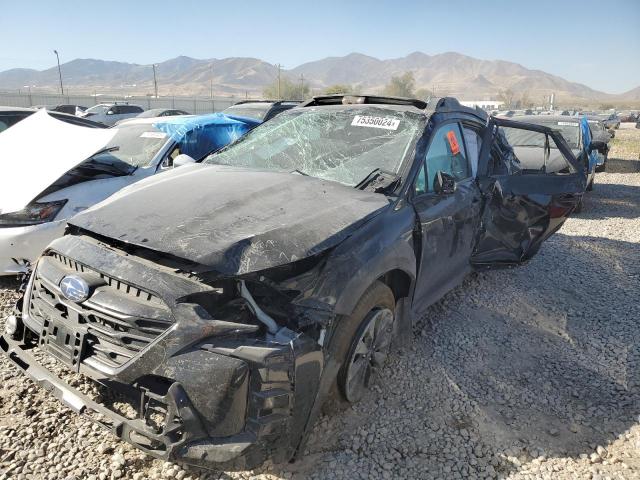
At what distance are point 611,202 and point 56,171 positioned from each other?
9.85 metres

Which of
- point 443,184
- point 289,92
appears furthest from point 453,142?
point 289,92

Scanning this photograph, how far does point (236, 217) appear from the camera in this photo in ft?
8.07

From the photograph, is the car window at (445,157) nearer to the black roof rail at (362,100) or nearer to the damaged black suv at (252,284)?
the damaged black suv at (252,284)

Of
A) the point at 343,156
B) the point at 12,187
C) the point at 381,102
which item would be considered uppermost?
the point at 381,102

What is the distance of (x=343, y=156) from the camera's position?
3.36 metres

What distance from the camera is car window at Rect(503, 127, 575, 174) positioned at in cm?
536

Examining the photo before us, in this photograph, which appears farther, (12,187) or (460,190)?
(12,187)

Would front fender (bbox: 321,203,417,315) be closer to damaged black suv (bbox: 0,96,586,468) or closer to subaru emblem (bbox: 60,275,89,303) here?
damaged black suv (bbox: 0,96,586,468)

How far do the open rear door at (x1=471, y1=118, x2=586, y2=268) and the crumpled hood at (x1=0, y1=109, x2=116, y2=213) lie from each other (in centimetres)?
351

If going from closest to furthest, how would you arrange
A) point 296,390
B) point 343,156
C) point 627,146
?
1. point 296,390
2. point 343,156
3. point 627,146

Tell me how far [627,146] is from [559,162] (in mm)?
18012

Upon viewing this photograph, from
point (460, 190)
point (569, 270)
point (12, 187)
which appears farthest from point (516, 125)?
point (12, 187)

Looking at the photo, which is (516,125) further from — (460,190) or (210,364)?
(210,364)

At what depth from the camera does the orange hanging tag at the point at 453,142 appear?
3625 mm
